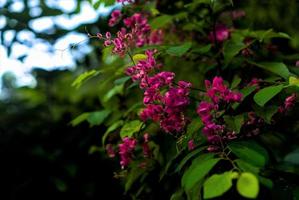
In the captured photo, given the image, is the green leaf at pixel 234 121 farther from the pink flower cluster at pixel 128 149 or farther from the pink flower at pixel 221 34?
the pink flower at pixel 221 34

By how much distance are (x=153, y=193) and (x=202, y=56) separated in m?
0.63

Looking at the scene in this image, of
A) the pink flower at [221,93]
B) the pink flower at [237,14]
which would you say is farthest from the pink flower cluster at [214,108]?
the pink flower at [237,14]

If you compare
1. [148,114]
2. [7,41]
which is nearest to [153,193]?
[148,114]

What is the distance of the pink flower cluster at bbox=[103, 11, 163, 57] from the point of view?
156 cm

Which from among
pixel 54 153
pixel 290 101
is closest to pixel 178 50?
pixel 290 101

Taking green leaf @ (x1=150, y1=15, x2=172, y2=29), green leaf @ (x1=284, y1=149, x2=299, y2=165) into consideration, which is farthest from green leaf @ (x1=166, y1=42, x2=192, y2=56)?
green leaf @ (x1=284, y1=149, x2=299, y2=165)

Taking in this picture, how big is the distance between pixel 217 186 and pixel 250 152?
24 centimetres

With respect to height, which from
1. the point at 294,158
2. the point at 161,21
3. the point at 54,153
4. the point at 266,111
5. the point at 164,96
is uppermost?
the point at 161,21

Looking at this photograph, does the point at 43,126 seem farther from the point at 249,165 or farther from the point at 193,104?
the point at 249,165

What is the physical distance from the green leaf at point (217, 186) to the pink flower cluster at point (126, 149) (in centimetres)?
71

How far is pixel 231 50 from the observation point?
179 centimetres

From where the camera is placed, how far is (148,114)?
157 centimetres

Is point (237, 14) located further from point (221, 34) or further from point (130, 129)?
point (130, 129)

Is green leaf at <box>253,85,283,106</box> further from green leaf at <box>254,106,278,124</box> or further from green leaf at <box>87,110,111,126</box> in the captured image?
green leaf at <box>87,110,111,126</box>
